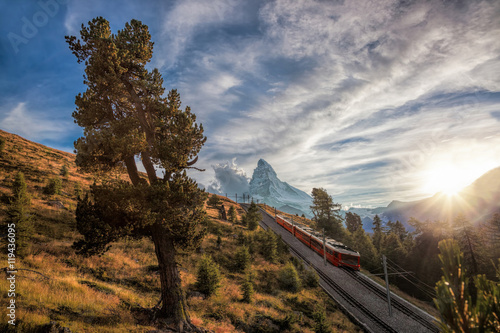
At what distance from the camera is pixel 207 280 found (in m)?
15.5

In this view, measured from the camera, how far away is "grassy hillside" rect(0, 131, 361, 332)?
7211 mm

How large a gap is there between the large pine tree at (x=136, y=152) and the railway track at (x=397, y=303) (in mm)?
21701

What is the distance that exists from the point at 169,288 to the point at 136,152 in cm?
642

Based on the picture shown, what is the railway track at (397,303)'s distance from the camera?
1797 centimetres

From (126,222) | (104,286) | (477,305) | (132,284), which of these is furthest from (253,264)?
(477,305)

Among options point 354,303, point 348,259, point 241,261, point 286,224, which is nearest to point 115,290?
point 241,261

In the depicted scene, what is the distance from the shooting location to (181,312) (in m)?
8.78

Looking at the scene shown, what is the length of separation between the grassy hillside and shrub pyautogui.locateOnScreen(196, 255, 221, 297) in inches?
21.3

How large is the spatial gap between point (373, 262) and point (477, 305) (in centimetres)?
4014

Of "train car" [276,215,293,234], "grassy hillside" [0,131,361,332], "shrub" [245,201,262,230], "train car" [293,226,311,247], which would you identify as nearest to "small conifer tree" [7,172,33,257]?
"grassy hillside" [0,131,361,332]

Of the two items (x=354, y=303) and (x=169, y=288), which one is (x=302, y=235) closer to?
(x=354, y=303)

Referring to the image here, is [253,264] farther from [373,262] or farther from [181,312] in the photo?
[373,262]

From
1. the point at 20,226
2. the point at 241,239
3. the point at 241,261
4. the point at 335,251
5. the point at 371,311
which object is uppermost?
the point at 20,226

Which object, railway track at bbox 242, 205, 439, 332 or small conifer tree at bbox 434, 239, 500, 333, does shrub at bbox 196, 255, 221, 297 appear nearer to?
railway track at bbox 242, 205, 439, 332
